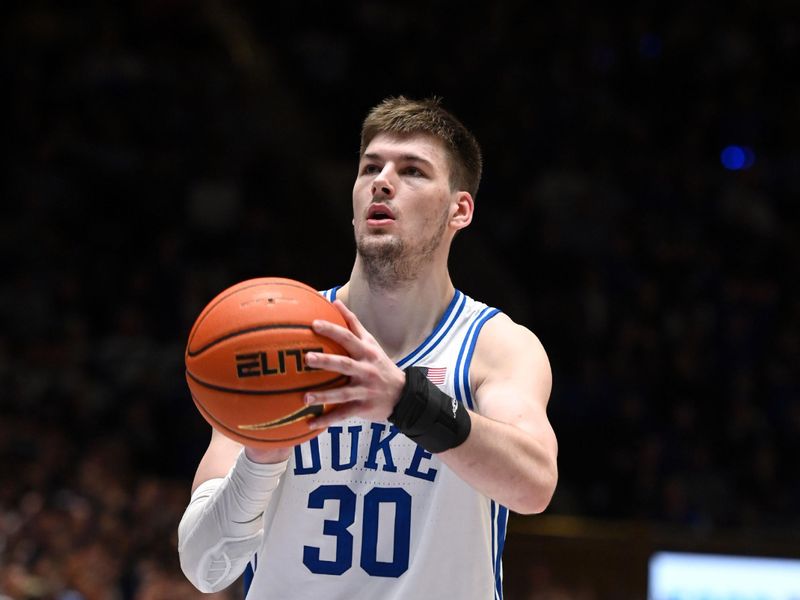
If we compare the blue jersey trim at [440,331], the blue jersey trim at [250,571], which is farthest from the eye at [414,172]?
the blue jersey trim at [250,571]

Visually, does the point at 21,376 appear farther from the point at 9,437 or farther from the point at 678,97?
the point at 678,97

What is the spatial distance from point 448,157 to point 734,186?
9.90m

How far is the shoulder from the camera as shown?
373 cm

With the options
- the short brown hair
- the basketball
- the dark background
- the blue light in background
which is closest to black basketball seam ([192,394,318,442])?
the basketball

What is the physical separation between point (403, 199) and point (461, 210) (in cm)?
33

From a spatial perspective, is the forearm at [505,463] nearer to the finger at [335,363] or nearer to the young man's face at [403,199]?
the finger at [335,363]

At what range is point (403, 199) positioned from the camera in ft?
12.6

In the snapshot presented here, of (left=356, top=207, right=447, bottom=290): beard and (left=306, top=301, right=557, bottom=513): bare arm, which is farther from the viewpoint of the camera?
(left=356, top=207, right=447, bottom=290): beard

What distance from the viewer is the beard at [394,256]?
3.81 meters

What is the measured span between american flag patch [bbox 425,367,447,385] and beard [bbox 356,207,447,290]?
0.32m

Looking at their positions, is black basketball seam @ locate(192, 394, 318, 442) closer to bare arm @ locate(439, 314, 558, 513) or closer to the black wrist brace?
the black wrist brace

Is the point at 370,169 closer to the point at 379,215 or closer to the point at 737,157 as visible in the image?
the point at 379,215

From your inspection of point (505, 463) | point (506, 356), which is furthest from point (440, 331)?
point (505, 463)

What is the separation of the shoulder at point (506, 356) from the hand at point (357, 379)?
76 cm
